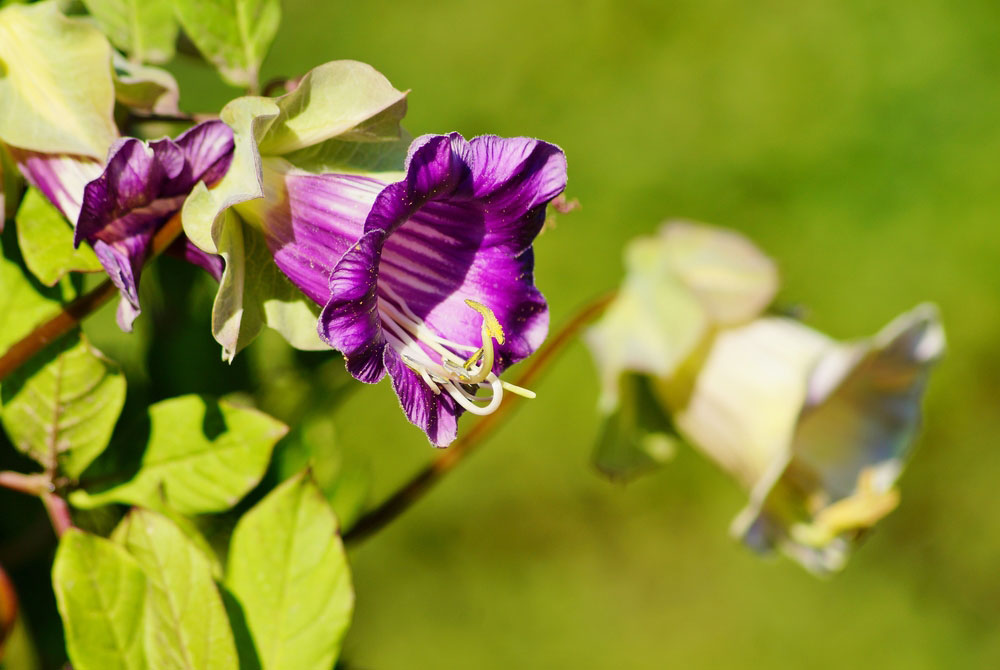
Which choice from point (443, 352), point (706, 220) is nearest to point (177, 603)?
point (443, 352)

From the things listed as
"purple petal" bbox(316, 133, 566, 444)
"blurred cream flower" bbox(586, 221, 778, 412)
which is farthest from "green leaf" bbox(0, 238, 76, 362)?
"blurred cream flower" bbox(586, 221, 778, 412)

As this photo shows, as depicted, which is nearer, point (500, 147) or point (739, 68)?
point (500, 147)

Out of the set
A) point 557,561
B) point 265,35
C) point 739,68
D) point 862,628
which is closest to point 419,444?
point 557,561

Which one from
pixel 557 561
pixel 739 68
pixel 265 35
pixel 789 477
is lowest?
pixel 557 561

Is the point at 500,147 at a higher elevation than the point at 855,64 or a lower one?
higher

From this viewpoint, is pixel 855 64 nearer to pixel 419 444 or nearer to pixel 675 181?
pixel 675 181

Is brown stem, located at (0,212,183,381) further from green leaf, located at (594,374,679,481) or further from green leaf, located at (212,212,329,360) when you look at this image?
green leaf, located at (594,374,679,481)
